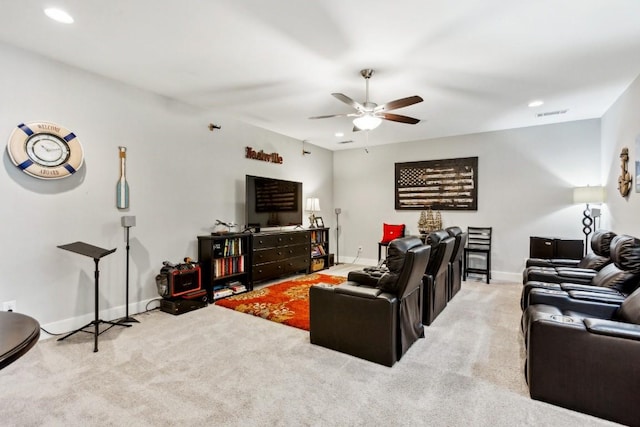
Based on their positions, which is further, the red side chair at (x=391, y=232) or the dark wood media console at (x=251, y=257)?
the red side chair at (x=391, y=232)

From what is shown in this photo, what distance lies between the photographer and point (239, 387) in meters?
2.21

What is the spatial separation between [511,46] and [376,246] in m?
4.79

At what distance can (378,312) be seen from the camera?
8.18ft

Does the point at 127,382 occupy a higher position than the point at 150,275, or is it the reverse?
the point at 150,275

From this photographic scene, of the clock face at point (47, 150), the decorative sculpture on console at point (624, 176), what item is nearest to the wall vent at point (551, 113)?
the decorative sculpture on console at point (624, 176)

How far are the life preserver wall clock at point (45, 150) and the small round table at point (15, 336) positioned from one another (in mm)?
2249

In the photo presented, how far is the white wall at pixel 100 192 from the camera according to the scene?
2.91 m

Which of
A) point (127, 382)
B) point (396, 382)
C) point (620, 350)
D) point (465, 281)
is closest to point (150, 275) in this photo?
point (127, 382)

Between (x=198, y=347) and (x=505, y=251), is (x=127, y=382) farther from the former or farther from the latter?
(x=505, y=251)

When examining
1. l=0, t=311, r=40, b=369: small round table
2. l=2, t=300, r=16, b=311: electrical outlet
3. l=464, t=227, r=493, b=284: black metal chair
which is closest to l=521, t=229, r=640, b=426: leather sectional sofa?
l=0, t=311, r=40, b=369: small round table

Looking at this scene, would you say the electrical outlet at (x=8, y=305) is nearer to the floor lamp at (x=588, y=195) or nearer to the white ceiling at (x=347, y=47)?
the white ceiling at (x=347, y=47)

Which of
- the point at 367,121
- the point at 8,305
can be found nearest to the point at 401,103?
the point at 367,121

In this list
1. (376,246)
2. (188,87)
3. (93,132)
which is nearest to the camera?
(93,132)

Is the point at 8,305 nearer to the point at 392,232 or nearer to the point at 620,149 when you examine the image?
the point at 392,232
